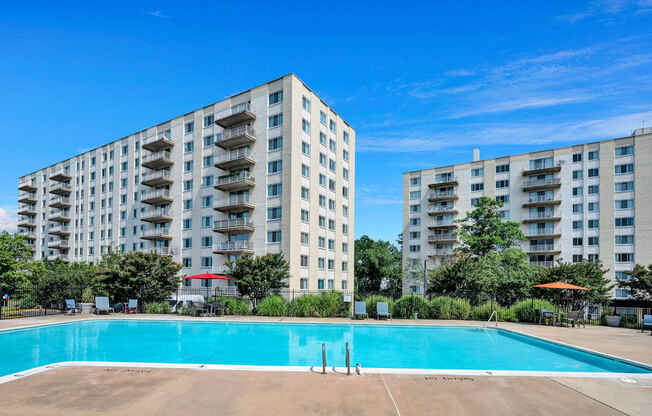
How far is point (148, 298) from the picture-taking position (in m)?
28.2

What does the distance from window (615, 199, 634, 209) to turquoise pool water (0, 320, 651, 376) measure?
44.0 metres

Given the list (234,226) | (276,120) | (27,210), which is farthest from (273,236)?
(27,210)

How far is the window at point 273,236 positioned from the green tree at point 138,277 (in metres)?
10.5

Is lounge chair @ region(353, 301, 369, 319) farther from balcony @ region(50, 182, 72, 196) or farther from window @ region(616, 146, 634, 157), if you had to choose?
balcony @ region(50, 182, 72, 196)

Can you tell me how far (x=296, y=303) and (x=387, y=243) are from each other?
53037 mm

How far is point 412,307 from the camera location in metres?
23.3

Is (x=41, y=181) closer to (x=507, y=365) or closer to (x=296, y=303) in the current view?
(x=296, y=303)

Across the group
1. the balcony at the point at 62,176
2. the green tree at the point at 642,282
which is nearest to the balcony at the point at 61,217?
the balcony at the point at 62,176

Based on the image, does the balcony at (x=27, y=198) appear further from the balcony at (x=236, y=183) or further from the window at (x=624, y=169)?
the window at (x=624, y=169)

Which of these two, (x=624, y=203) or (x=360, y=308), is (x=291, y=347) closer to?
(x=360, y=308)

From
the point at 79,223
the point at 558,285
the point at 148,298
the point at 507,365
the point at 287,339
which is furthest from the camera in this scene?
the point at 79,223

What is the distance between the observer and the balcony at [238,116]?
130 feet

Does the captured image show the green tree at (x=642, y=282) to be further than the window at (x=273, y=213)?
No

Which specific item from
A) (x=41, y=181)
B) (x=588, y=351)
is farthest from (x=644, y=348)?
(x=41, y=181)
